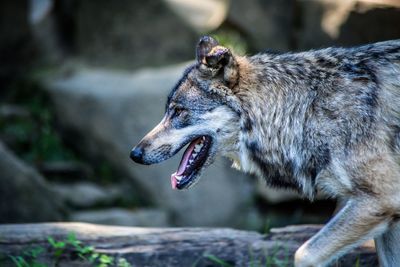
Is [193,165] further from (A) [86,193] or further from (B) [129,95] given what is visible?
(B) [129,95]

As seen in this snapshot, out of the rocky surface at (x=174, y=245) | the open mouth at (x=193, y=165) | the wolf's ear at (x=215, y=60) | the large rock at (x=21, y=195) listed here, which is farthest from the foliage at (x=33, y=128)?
the wolf's ear at (x=215, y=60)

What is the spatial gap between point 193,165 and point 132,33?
612 centimetres

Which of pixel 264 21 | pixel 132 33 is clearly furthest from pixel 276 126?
pixel 132 33

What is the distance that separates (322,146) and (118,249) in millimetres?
1813

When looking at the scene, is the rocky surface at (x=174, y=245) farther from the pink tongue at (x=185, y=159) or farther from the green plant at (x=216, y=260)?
the pink tongue at (x=185, y=159)

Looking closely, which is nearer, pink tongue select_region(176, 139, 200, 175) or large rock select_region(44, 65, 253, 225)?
pink tongue select_region(176, 139, 200, 175)

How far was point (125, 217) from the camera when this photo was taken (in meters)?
9.29

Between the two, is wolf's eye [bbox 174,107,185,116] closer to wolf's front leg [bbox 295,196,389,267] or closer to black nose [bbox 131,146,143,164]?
black nose [bbox 131,146,143,164]

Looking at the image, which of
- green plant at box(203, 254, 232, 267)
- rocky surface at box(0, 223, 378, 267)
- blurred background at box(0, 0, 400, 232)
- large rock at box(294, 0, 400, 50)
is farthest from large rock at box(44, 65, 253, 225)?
green plant at box(203, 254, 232, 267)

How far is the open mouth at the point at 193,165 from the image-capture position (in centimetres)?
519

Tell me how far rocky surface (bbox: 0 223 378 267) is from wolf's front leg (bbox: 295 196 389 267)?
2.44 ft

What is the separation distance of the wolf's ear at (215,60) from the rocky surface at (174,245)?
52.0 inches

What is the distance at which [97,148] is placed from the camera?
9.88 m

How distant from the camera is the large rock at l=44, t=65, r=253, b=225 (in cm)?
962
